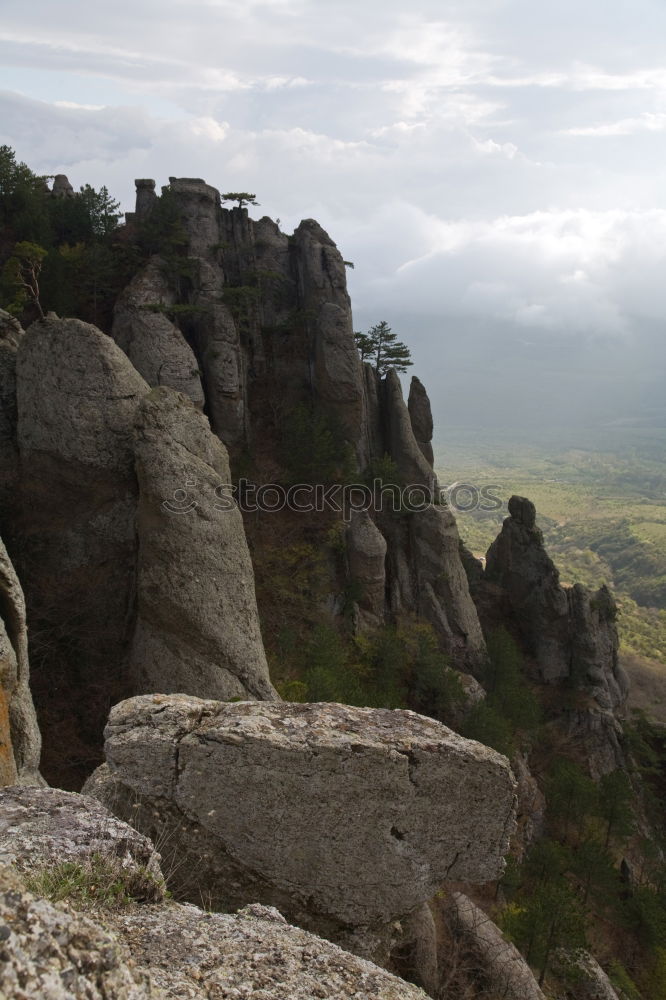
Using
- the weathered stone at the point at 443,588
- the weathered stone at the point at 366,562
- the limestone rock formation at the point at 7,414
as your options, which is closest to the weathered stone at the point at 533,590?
the weathered stone at the point at 443,588

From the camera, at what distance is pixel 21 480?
16.3 meters

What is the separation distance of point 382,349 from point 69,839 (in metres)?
38.7

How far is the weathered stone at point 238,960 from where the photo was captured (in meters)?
4.40

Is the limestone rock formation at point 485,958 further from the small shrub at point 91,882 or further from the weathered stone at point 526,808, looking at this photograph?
A: the weathered stone at point 526,808

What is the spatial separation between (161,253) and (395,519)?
2164 centimetres

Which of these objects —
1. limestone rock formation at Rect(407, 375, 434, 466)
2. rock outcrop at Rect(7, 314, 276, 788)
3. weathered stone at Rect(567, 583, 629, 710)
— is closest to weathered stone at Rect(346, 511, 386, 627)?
limestone rock formation at Rect(407, 375, 434, 466)

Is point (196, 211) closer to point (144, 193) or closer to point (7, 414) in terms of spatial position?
point (144, 193)

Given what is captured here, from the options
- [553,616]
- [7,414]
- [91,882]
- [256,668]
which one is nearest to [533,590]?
[553,616]

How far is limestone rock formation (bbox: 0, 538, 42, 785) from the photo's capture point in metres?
9.60

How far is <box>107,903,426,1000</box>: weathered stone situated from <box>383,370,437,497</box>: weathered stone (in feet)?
108

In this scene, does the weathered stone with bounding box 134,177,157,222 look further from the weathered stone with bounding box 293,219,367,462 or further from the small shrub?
the small shrub

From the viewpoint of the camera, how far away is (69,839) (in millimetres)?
5715

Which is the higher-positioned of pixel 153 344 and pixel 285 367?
pixel 285 367

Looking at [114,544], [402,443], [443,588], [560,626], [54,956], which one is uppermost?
[402,443]
